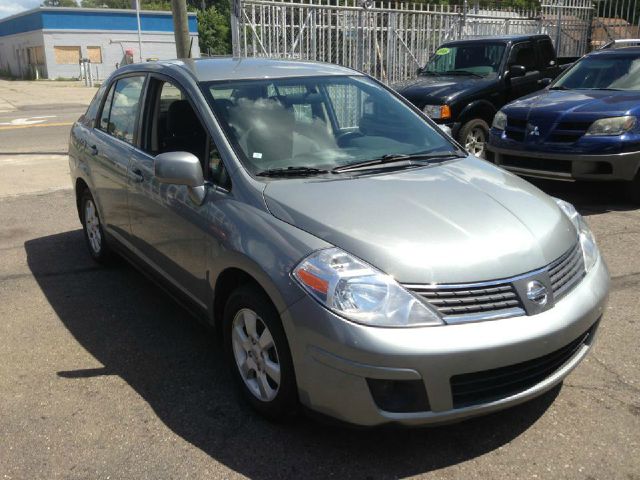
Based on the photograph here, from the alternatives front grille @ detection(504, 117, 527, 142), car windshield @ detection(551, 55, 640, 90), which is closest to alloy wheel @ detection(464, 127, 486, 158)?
car windshield @ detection(551, 55, 640, 90)

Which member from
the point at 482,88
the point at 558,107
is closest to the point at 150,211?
the point at 558,107

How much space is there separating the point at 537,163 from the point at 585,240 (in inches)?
157

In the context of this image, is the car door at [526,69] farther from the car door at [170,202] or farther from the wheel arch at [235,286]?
the wheel arch at [235,286]

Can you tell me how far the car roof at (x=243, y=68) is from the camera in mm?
3863

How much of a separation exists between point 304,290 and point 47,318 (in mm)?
2618

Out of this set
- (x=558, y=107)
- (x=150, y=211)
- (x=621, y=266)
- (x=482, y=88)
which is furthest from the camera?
(x=482, y=88)

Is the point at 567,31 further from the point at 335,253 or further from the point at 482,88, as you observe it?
the point at 335,253

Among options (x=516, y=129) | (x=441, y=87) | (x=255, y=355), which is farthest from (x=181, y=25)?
(x=255, y=355)

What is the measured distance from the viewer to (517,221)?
9.74ft

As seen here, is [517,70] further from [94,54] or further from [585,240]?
[94,54]

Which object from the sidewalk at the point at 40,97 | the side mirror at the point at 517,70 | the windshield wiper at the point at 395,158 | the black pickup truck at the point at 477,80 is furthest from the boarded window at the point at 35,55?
the windshield wiper at the point at 395,158

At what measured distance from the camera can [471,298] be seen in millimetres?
2582

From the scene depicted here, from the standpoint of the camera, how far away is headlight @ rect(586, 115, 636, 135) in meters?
6.59

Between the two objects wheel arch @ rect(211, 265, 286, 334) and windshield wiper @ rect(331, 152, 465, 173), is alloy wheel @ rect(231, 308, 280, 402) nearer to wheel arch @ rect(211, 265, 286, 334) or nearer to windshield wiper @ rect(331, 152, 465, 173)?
wheel arch @ rect(211, 265, 286, 334)
